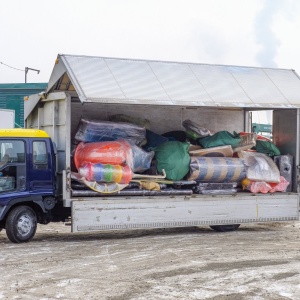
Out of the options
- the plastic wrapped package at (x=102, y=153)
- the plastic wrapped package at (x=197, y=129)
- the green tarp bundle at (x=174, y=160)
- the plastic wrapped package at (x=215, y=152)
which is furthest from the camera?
the plastic wrapped package at (x=197, y=129)

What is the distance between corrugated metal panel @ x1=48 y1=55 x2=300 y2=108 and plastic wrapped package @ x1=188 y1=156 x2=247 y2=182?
1277 mm

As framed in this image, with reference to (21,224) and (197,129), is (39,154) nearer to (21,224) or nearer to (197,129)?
(21,224)

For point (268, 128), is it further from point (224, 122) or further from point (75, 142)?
point (75, 142)

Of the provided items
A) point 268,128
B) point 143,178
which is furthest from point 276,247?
point 268,128

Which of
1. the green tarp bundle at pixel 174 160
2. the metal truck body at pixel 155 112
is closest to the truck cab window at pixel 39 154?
the metal truck body at pixel 155 112

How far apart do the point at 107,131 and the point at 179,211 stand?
2.18 m

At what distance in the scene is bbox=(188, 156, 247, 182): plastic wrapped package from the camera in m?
14.9

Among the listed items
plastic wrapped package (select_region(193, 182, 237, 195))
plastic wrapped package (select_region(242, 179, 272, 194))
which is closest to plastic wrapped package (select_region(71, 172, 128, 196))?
plastic wrapped package (select_region(193, 182, 237, 195))

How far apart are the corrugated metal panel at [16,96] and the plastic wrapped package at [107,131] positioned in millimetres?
11820

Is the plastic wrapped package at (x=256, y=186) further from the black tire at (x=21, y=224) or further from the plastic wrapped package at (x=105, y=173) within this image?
the black tire at (x=21, y=224)

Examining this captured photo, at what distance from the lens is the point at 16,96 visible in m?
26.5

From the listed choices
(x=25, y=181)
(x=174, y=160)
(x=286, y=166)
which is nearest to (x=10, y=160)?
(x=25, y=181)

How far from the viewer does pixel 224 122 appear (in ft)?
57.6

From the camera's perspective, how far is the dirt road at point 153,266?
8.90 metres
